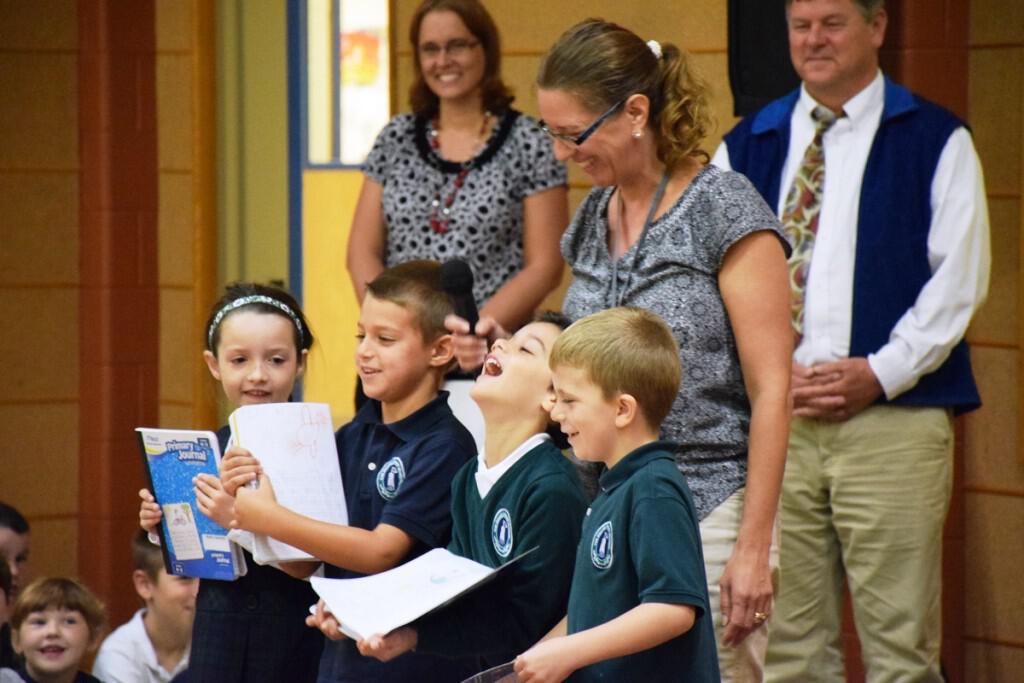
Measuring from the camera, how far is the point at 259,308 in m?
3.36

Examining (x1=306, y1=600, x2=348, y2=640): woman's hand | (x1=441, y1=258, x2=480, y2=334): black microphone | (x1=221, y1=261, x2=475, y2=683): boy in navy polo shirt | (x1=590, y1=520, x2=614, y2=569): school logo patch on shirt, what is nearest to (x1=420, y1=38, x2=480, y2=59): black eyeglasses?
(x1=221, y1=261, x2=475, y2=683): boy in navy polo shirt

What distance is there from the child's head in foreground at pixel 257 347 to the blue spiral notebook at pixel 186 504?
0.19 meters

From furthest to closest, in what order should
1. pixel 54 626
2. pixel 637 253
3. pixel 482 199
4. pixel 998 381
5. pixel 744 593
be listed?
pixel 998 381 → pixel 54 626 → pixel 482 199 → pixel 637 253 → pixel 744 593

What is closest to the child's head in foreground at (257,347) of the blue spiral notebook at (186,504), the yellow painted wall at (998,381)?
the blue spiral notebook at (186,504)

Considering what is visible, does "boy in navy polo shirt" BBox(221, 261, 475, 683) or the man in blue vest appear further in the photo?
the man in blue vest

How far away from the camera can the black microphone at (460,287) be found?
305 cm

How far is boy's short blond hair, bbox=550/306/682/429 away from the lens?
99.0 inches

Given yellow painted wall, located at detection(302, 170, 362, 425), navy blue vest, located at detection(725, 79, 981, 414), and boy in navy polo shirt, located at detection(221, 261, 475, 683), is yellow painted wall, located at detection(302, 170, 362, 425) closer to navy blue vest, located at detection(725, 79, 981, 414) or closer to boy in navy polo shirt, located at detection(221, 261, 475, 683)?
navy blue vest, located at detection(725, 79, 981, 414)

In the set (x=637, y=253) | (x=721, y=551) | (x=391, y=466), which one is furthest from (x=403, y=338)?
(x=721, y=551)

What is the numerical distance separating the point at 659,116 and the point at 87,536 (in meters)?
3.40

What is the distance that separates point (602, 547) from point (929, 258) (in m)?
1.59

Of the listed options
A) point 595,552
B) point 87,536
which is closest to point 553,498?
point 595,552

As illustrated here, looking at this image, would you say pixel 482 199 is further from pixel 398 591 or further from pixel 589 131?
pixel 398 591

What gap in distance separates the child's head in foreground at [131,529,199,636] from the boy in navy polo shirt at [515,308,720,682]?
7.05ft
